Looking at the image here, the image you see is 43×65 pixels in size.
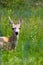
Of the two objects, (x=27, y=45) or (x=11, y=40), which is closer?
(x=27, y=45)

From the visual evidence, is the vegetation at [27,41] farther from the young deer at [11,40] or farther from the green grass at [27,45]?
the young deer at [11,40]

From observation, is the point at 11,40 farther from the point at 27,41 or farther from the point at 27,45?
the point at 27,45

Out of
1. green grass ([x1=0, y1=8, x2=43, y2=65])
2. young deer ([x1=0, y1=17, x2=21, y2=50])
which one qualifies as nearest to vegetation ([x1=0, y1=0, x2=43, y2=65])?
green grass ([x1=0, y1=8, x2=43, y2=65])

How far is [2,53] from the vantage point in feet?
24.5

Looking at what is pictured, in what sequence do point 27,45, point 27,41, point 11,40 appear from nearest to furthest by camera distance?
point 27,45 → point 27,41 → point 11,40

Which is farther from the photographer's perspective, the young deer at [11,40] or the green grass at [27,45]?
the young deer at [11,40]

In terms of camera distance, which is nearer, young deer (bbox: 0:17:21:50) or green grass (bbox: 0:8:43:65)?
green grass (bbox: 0:8:43:65)

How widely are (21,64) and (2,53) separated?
88 centimetres

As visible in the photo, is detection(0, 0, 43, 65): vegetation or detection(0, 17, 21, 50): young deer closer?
detection(0, 0, 43, 65): vegetation

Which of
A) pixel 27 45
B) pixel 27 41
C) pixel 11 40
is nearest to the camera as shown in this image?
pixel 27 45

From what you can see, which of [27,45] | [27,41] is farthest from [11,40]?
[27,45]

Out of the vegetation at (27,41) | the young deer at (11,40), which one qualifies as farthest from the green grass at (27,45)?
the young deer at (11,40)

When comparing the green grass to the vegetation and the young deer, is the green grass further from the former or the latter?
the young deer

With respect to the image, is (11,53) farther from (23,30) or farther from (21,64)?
(23,30)
